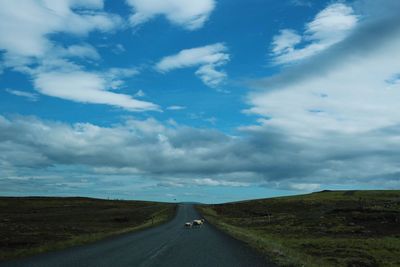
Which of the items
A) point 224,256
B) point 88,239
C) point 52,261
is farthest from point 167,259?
point 88,239

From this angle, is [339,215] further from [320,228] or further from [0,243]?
[0,243]

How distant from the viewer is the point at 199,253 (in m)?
27.9

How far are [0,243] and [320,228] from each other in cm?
4240

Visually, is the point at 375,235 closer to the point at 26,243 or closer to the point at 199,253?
the point at 199,253

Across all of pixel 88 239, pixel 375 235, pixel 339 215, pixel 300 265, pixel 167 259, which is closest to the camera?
pixel 300 265

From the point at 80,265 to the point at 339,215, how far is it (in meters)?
68.6

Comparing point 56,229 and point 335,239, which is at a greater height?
point 56,229

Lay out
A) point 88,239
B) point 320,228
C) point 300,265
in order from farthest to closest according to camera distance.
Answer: point 320,228, point 88,239, point 300,265

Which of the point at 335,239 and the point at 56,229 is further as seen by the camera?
the point at 56,229

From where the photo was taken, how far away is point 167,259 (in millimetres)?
24109

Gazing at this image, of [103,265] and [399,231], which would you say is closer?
[103,265]

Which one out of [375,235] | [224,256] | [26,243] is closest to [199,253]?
[224,256]

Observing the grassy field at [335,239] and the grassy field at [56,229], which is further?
the grassy field at [56,229]

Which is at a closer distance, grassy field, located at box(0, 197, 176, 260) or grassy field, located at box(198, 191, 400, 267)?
grassy field, located at box(198, 191, 400, 267)
